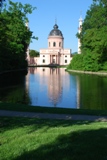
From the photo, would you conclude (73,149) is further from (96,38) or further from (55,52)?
(55,52)

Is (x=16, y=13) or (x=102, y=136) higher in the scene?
(x=16, y=13)

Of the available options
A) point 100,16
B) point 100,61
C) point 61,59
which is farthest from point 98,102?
point 61,59

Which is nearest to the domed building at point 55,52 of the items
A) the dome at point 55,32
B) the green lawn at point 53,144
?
the dome at point 55,32

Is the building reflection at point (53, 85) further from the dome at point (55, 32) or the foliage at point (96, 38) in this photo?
the dome at point (55, 32)

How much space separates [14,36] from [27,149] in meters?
29.9

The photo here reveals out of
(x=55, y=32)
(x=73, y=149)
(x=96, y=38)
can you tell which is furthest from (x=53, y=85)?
(x=55, y=32)

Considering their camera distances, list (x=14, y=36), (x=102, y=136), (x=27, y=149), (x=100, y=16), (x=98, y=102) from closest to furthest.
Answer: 1. (x=27, y=149)
2. (x=102, y=136)
3. (x=98, y=102)
4. (x=14, y=36)
5. (x=100, y=16)

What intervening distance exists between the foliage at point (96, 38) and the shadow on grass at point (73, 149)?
41.2 meters

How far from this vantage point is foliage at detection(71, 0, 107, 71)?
46606 mm

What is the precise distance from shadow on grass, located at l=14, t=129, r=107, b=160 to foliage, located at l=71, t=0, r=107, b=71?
41.2m

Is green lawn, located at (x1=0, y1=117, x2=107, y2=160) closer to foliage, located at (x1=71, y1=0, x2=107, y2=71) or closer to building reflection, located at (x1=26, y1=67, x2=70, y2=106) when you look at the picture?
building reflection, located at (x1=26, y1=67, x2=70, y2=106)

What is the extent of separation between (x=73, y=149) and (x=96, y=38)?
152ft

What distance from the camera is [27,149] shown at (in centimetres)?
550

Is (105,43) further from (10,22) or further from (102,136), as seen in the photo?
(102,136)
